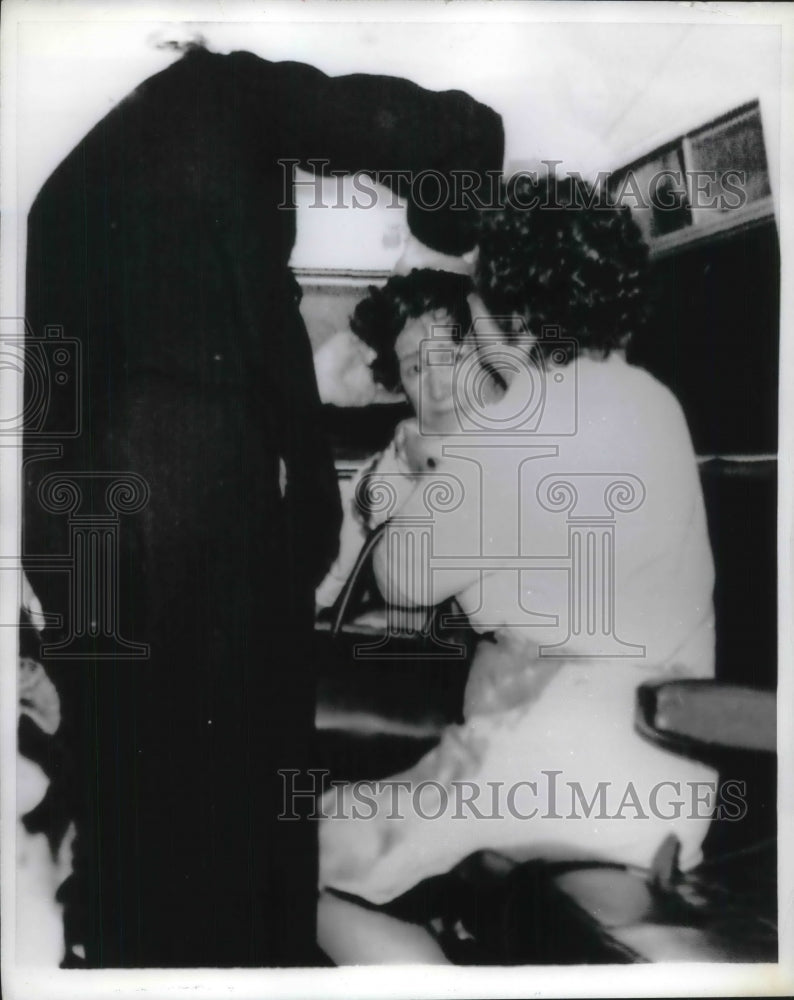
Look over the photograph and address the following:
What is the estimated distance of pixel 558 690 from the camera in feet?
4.43

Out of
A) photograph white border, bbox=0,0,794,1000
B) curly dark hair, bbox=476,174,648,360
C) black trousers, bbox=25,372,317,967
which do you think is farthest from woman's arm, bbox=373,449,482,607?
photograph white border, bbox=0,0,794,1000

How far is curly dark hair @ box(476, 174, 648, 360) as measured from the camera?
4.40 feet

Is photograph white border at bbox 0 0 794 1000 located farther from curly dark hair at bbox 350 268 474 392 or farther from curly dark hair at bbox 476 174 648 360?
curly dark hair at bbox 350 268 474 392

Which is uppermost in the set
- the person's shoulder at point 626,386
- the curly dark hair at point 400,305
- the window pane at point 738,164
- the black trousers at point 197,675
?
the window pane at point 738,164

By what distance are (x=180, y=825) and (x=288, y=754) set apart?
8.1 inches

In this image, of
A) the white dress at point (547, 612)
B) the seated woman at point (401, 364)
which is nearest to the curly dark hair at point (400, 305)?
the seated woman at point (401, 364)

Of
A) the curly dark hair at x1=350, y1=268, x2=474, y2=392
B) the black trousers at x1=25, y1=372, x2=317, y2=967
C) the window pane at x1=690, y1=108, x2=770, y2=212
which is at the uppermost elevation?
the window pane at x1=690, y1=108, x2=770, y2=212

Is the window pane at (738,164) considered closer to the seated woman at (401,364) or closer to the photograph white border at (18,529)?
the photograph white border at (18,529)

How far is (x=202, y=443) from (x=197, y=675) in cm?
37

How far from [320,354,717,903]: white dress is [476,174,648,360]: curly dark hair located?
0.07 meters

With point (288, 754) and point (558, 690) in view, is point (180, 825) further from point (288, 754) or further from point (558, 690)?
point (558, 690)

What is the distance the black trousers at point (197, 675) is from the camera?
1.34m

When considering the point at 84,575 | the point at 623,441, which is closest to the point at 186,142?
the point at 84,575

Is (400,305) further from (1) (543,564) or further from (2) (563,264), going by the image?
(1) (543,564)
